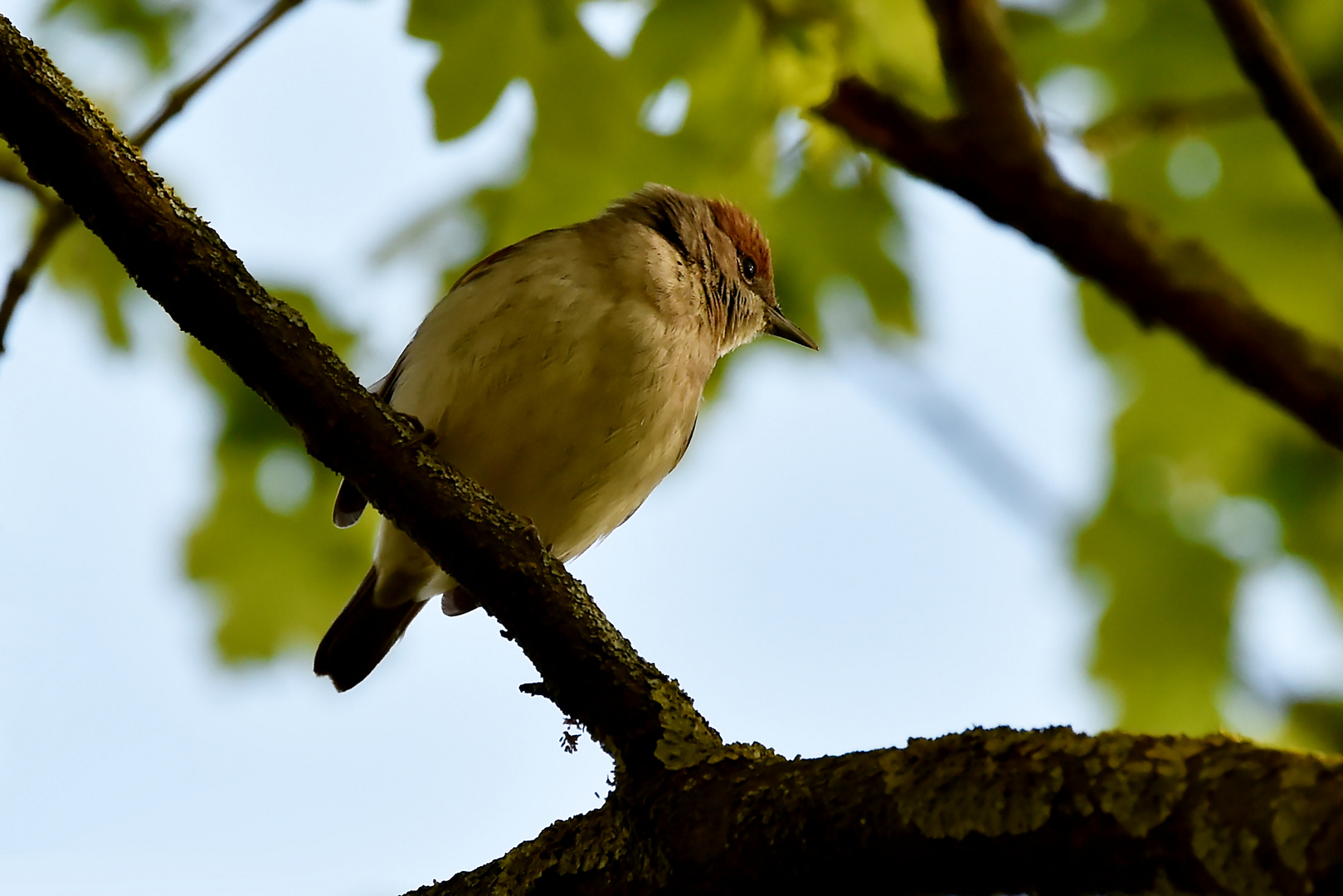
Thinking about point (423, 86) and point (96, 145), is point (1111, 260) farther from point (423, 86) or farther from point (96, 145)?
point (96, 145)

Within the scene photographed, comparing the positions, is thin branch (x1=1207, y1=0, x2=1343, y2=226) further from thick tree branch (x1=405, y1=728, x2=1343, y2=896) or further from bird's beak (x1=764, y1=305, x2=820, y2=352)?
bird's beak (x1=764, y1=305, x2=820, y2=352)

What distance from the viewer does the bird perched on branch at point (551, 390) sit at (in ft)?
14.3

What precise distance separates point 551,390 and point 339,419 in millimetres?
1579

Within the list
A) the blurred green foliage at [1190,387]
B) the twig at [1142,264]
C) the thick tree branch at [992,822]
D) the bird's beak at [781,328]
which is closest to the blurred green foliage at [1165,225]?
the blurred green foliage at [1190,387]

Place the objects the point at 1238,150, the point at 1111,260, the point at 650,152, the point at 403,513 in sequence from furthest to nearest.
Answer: the point at 1238,150
the point at 650,152
the point at 1111,260
the point at 403,513

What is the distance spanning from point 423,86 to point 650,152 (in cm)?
81

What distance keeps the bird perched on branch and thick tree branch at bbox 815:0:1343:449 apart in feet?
3.31

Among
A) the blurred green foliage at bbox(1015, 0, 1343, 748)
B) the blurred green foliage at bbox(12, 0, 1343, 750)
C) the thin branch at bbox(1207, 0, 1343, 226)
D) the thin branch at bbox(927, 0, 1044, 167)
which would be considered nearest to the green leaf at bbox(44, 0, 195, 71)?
the blurred green foliage at bbox(12, 0, 1343, 750)

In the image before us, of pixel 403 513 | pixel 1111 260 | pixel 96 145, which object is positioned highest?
pixel 96 145

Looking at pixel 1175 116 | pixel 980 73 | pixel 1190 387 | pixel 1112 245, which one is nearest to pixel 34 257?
pixel 980 73

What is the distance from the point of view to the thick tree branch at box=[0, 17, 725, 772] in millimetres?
2562

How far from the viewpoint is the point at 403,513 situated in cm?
288

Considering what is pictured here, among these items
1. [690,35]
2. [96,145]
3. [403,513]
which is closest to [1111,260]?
[690,35]

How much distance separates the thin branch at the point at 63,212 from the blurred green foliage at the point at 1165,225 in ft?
2.94
